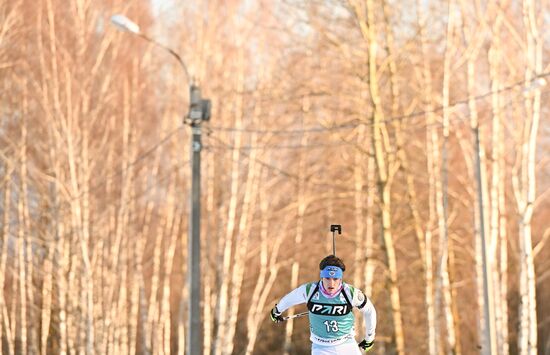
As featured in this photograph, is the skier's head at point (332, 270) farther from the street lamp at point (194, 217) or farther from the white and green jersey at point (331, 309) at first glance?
the street lamp at point (194, 217)

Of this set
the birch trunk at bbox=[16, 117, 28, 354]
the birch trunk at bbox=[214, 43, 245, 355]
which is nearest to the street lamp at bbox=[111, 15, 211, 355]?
the birch trunk at bbox=[214, 43, 245, 355]

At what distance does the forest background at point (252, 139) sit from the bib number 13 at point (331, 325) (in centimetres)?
897

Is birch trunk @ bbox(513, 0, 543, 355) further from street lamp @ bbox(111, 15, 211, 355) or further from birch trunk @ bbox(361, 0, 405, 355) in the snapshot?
street lamp @ bbox(111, 15, 211, 355)

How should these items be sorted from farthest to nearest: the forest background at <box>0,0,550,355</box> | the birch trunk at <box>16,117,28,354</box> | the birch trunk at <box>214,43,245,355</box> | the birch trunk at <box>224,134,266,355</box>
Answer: the birch trunk at <box>224,134,266,355</box>, the birch trunk at <box>214,43,245,355</box>, the birch trunk at <box>16,117,28,354</box>, the forest background at <box>0,0,550,355</box>

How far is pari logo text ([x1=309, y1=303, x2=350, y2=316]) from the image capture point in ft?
26.4

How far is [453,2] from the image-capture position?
21.0 metres

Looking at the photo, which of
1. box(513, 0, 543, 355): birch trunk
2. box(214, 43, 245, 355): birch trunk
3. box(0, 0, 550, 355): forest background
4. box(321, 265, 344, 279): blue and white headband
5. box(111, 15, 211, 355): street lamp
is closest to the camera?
box(321, 265, 344, 279): blue and white headband

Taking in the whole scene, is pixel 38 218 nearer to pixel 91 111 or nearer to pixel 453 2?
pixel 91 111

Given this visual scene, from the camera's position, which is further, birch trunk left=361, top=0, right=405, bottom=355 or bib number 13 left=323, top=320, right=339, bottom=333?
birch trunk left=361, top=0, right=405, bottom=355

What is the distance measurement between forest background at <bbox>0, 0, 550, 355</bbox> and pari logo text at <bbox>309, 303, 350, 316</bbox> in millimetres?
8976

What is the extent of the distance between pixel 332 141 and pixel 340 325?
19.3 m

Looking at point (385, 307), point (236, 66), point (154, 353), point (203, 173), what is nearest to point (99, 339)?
point (154, 353)

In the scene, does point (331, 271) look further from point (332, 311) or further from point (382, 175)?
point (382, 175)

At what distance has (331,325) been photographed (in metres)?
8.13
